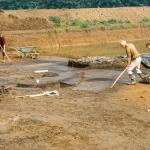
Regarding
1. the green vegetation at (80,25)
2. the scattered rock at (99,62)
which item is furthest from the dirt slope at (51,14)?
the scattered rock at (99,62)

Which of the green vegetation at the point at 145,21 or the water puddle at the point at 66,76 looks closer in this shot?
the water puddle at the point at 66,76

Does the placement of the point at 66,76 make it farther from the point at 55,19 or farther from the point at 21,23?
the point at 55,19

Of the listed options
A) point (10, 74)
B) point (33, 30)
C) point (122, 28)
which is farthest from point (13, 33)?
point (10, 74)

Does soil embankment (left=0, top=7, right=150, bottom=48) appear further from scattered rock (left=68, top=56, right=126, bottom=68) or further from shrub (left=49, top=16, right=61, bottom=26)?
scattered rock (left=68, top=56, right=126, bottom=68)

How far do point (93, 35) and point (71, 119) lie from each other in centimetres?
3541

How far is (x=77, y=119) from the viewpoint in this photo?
36.6 feet

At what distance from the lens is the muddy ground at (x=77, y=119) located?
9.22 meters

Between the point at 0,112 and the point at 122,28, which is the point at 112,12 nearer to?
the point at 122,28

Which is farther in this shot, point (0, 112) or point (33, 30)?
point (33, 30)

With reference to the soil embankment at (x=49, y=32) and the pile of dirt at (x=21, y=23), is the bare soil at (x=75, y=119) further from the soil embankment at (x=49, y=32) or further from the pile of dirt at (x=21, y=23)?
the pile of dirt at (x=21, y=23)

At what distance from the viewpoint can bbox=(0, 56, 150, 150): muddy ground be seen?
9.22 m

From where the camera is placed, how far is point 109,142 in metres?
9.30

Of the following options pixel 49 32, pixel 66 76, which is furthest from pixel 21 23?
pixel 66 76

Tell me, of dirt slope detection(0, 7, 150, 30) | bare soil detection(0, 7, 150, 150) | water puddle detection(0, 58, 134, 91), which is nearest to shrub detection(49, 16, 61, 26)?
dirt slope detection(0, 7, 150, 30)
